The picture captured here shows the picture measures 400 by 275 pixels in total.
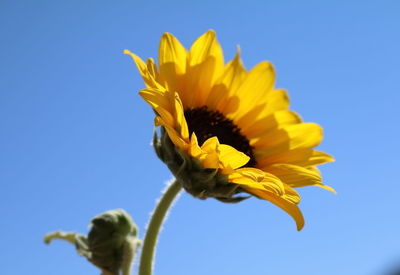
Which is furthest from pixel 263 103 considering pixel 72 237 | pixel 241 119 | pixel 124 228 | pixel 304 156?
pixel 72 237

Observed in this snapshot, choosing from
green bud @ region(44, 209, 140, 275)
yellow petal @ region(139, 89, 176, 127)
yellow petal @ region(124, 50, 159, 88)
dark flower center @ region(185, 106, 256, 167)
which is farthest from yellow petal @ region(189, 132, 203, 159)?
green bud @ region(44, 209, 140, 275)

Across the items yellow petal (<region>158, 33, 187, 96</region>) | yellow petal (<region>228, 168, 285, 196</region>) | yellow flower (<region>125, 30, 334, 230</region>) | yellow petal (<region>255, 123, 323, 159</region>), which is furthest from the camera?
yellow petal (<region>255, 123, 323, 159</region>)

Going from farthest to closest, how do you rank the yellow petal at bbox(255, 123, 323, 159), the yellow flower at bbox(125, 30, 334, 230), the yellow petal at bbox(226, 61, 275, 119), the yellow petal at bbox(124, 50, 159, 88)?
the yellow petal at bbox(226, 61, 275, 119), the yellow petal at bbox(255, 123, 323, 159), the yellow flower at bbox(125, 30, 334, 230), the yellow petal at bbox(124, 50, 159, 88)

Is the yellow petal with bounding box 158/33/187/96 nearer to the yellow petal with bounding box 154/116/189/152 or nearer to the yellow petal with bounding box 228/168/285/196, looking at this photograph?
the yellow petal with bounding box 154/116/189/152

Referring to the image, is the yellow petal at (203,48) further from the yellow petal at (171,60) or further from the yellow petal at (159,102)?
the yellow petal at (159,102)

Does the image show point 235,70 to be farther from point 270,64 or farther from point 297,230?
point 297,230

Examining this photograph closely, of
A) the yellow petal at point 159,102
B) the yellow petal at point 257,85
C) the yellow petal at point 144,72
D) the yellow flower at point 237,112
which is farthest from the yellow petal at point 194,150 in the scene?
the yellow petal at point 257,85
